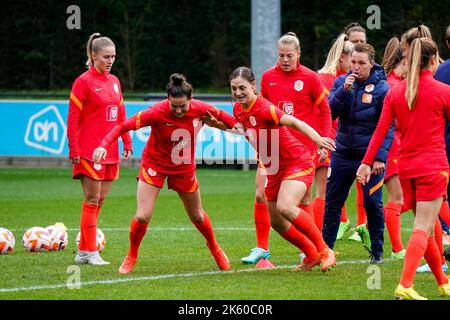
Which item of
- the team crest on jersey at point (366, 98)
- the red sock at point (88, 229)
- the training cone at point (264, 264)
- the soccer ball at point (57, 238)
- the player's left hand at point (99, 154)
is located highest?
the team crest on jersey at point (366, 98)

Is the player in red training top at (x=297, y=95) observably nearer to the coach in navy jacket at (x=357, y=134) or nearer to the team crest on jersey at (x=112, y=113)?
the coach in navy jacket at (x=357, y=134)

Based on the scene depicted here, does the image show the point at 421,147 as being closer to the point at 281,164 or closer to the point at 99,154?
the point at 281,164

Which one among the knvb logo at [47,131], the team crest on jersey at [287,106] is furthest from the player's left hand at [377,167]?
the knvb logo at [47,131]

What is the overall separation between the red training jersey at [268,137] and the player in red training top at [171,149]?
0.17 metres

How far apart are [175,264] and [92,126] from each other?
1555 millimetres

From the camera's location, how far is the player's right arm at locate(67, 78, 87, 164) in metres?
10.1

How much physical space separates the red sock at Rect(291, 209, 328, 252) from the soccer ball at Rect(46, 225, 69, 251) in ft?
9.95

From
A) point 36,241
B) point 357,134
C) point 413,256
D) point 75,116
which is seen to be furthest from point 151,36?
point 413,256

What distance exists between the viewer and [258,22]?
20.6 meters

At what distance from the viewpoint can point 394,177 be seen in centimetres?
1051

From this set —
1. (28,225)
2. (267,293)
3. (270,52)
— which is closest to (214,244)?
(267,293)

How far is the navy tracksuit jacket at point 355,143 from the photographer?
9.91 meters

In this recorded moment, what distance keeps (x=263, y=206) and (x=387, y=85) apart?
1.68 meters

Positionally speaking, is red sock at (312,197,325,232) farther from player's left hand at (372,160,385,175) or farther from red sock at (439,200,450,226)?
red sock at (439,200,450,226)
